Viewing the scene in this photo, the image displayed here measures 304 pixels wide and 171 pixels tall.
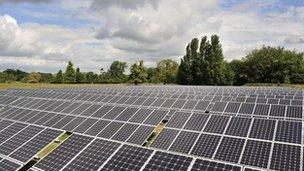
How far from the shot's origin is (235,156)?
13.5 metres

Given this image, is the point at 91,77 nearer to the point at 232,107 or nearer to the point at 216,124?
the point at 232,107

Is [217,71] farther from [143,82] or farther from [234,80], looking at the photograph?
[143,82]

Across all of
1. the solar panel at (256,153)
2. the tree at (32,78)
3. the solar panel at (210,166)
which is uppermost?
the solar panel at (210,166)

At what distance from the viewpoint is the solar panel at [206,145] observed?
14503 mm

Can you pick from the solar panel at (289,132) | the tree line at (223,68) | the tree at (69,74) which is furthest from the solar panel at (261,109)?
the tree at (69,74)

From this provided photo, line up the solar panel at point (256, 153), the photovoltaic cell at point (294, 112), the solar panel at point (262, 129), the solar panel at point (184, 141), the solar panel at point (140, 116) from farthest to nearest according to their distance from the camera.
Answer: the photovoltaic cell at point (294, 112) < the solar panel at point (140, 116) < the solar panel at point (184, 141) < the solar panel at point (262, 129) < the solar panel at point (256, 153)

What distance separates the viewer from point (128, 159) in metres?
10.6

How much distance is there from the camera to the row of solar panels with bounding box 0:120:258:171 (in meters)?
9.75

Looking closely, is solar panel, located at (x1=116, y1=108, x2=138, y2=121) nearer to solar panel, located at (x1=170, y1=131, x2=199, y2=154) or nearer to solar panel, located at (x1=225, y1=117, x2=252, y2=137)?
solar panel, located at (x1=170, y1=131, x2=199, y2=154)

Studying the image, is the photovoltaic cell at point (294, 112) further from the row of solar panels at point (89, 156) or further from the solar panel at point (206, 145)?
the row of solar panels at point (89, 156)

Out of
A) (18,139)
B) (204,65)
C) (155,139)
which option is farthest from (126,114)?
(204,65)

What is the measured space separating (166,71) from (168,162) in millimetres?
125442

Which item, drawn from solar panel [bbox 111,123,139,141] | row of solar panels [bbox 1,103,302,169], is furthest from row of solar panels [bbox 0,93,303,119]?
solar panel [bbox 111,123,139,141]

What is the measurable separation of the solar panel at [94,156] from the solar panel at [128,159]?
1.08 feet
